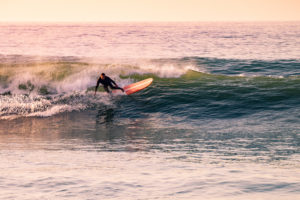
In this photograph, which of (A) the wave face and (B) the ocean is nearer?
(B) the ocean

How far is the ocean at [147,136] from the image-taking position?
241 inches

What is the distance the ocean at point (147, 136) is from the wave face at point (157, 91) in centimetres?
5

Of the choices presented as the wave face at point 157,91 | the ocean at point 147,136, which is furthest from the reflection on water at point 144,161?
the wave face at point 157,91

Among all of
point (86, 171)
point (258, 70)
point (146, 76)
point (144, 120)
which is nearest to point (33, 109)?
point (144, 120)

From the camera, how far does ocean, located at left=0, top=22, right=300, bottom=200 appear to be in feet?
20.0

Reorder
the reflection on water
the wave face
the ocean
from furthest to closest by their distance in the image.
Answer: the wave face, the ocean, the reflection on water

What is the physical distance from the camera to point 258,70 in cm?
2903

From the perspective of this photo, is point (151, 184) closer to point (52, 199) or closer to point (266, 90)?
point (52, 199)

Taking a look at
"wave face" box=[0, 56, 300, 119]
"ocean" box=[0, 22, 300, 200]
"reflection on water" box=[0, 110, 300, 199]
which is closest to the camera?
"reflection on water" box=[0, 110, 300, 199]

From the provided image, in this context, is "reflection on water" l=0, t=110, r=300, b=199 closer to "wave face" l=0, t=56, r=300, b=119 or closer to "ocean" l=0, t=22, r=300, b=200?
"ocean" l=0, t=22, r=300, b=200

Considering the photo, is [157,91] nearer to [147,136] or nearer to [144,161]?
[147,136]

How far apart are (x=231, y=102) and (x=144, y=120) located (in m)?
4.20

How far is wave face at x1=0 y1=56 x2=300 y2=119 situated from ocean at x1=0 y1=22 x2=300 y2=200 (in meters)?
0.05

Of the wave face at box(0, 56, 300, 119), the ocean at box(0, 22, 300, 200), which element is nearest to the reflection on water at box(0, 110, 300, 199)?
the ocean at box(0, 22, 300, 200)
